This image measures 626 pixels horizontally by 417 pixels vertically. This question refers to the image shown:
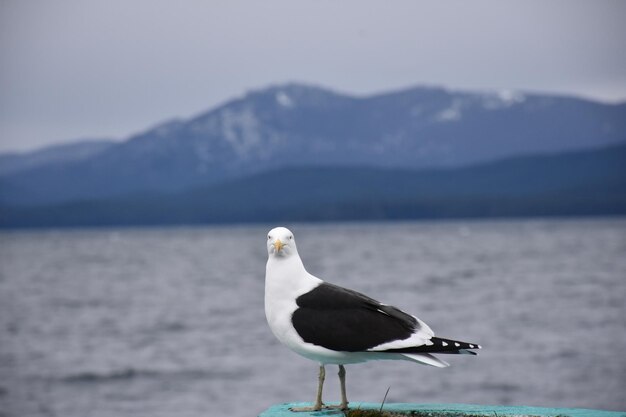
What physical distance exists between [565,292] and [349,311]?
4967 centimetres

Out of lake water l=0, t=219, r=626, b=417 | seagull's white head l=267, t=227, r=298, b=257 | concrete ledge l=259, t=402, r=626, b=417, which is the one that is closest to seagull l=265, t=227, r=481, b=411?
seagull's white head l=267, t=227, r=298, b=257

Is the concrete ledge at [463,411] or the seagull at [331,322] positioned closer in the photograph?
the seagull at [331,322]

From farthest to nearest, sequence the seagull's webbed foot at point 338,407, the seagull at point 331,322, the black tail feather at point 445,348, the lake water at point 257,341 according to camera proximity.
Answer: the lake water at point 257,341
the seagull's webbed foot at point 338,407
the seagull at point 331,322
the black tail feather at point 445,348

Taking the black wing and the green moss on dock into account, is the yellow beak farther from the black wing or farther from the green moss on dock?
the green moss on dock

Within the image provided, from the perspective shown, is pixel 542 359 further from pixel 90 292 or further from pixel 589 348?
pixel 90 292

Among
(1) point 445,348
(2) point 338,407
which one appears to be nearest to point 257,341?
(2) point 338,407

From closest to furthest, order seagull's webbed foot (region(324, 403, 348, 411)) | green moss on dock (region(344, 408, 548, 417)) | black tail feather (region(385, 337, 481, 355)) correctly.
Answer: black tail feather (region(385, 337, 481, 355))
green moss on dock (region(344, 408, 548, 417))
seagull's webbed foot (region(324, 403, 348, 411))

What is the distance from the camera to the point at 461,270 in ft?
250

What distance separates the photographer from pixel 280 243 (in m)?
7.71

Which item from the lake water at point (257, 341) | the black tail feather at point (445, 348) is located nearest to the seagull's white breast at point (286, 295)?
the black tail feather at point (445, 348)

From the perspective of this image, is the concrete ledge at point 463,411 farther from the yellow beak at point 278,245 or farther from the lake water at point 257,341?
the lake water at point 257,341

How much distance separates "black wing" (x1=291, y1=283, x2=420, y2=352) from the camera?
7.52 meters

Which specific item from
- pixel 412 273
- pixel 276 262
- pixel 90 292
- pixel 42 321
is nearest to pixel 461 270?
pixel 412 273

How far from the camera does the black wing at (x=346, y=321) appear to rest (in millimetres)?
7523
